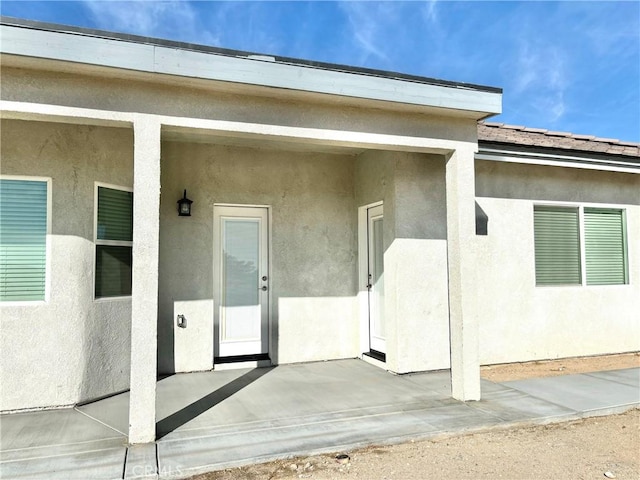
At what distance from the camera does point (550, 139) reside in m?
7.89

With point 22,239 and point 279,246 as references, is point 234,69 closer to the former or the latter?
point 22,239

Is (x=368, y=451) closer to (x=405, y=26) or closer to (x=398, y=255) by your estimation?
(x=398, y=255)

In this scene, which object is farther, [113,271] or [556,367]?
[556,367]

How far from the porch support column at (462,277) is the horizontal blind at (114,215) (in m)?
4.17

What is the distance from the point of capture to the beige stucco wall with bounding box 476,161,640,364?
7.33m

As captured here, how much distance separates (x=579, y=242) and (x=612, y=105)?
16.7m

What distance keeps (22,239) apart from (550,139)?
8.15 meters

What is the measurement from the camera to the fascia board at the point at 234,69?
373 centimetres

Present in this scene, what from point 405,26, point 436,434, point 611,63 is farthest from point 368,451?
point 611,63

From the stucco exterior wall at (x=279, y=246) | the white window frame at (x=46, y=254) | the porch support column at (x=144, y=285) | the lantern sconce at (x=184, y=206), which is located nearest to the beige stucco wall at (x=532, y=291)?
the stucco exterior wall at (x=279, y=246)

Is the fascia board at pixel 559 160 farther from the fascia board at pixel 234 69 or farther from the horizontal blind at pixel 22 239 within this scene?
the horizontal blind at pixel 22 239

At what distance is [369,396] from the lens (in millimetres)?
5527

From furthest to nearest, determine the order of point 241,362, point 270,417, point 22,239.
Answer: point 241,362
point 22,239
point 270,417

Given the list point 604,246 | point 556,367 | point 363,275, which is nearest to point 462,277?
point 363,275
